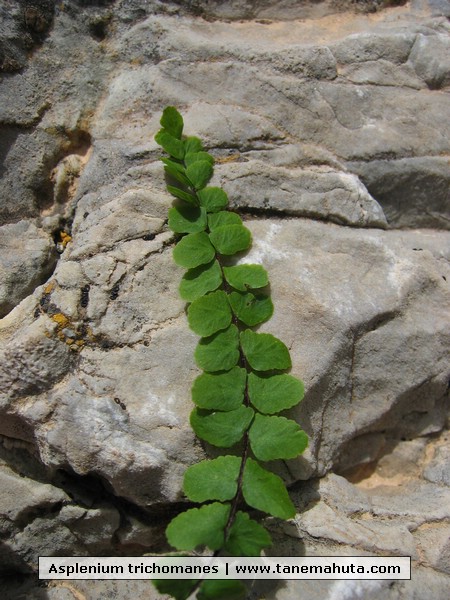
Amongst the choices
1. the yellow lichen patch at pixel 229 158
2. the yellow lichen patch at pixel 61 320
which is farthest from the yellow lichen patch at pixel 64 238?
the yellow lichen patch at pixel 229 158

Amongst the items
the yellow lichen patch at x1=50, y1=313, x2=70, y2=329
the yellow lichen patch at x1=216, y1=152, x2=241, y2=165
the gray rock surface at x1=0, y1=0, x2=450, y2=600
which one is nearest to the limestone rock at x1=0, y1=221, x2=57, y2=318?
the gray rock surface at x1=0, y1=0, x2=450, y2=600

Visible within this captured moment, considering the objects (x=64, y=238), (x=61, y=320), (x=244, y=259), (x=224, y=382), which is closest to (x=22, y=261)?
(x=64, y=238)

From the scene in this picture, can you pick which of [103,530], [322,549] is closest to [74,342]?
[103,530]

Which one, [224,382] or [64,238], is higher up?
[64,238]

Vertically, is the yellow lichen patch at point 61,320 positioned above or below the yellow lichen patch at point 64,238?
below

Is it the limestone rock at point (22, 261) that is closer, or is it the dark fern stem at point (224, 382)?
the dark fern stem at point (224, 382)

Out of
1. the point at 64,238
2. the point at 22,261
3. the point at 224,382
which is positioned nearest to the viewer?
the point at 224,382

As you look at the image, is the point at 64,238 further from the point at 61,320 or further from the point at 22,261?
the point at 61,320

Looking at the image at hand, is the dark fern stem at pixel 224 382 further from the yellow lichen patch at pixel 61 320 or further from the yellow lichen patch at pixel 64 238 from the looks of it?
the yellow lichen patch at pixel 64 238

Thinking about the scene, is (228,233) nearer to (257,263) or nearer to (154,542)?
(257,263)
